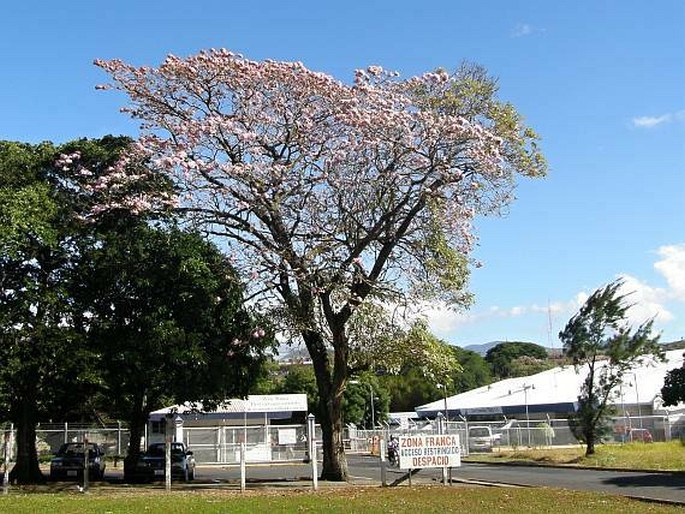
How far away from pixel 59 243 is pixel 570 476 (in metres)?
17.8

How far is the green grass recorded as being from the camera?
15430 millimetres

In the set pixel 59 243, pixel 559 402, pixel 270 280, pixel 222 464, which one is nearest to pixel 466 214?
pixel 270 280

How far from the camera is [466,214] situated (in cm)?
2373

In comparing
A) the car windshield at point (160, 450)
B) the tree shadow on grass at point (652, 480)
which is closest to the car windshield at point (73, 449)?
the car windshield at point (160, 450)

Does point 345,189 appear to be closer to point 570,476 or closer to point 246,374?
point 246,374

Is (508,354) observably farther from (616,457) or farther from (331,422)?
(331,422)

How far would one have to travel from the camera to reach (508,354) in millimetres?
142500

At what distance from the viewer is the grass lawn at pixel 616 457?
2911 centimetres

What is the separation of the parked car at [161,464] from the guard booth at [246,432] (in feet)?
29.4

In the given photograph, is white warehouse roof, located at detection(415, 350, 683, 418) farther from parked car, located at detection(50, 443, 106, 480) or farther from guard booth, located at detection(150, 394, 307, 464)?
parked car, located at detection(50, 443, 106, 480)

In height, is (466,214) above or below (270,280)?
above

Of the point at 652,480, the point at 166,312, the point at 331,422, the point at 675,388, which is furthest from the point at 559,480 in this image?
the point at 166,312

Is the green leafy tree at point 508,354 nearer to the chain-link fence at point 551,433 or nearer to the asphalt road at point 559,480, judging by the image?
the chain-link fence at point 551,433

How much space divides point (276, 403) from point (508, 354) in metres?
99.8
